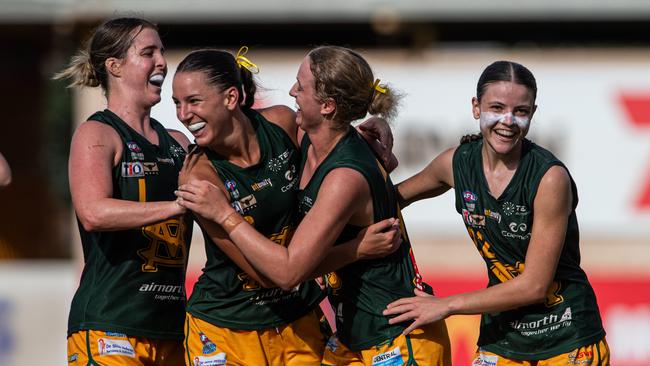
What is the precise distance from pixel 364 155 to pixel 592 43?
809 centimetres

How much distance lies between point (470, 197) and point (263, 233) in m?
0.90

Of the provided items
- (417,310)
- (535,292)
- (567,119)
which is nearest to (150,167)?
(417,310)

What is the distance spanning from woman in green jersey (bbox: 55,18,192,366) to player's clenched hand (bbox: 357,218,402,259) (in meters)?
0.76

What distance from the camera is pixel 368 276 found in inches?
171

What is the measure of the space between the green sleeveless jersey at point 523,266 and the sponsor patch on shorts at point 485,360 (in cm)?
3

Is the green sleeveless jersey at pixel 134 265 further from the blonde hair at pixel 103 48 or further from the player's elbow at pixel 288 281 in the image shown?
the player's elbow at pixel 288 281

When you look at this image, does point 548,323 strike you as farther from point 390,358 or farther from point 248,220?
point 248,220

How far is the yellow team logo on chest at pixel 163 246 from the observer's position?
180 inches

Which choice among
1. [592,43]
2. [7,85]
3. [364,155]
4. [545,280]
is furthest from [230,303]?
[7,85]

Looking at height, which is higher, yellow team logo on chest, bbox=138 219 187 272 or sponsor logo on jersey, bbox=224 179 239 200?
sponsor logo on jersey, bbox=224 179 239 200

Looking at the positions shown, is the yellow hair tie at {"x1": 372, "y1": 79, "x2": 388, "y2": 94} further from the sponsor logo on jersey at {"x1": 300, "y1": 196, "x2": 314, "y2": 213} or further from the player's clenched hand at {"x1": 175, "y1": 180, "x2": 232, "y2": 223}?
the player's clenched hand at {"x1": 175, "y1": 180, "x2": 232, "y2": 223}

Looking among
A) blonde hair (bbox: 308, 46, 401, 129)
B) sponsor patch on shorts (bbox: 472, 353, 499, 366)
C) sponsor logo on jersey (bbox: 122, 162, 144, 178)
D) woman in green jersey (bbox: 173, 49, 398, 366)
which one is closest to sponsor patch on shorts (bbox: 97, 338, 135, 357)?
woman in green jersey (bbox: 173, 49, 398, 366)

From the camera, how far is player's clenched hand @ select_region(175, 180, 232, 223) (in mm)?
4109

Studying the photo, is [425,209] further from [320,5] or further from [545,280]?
[545,280]
